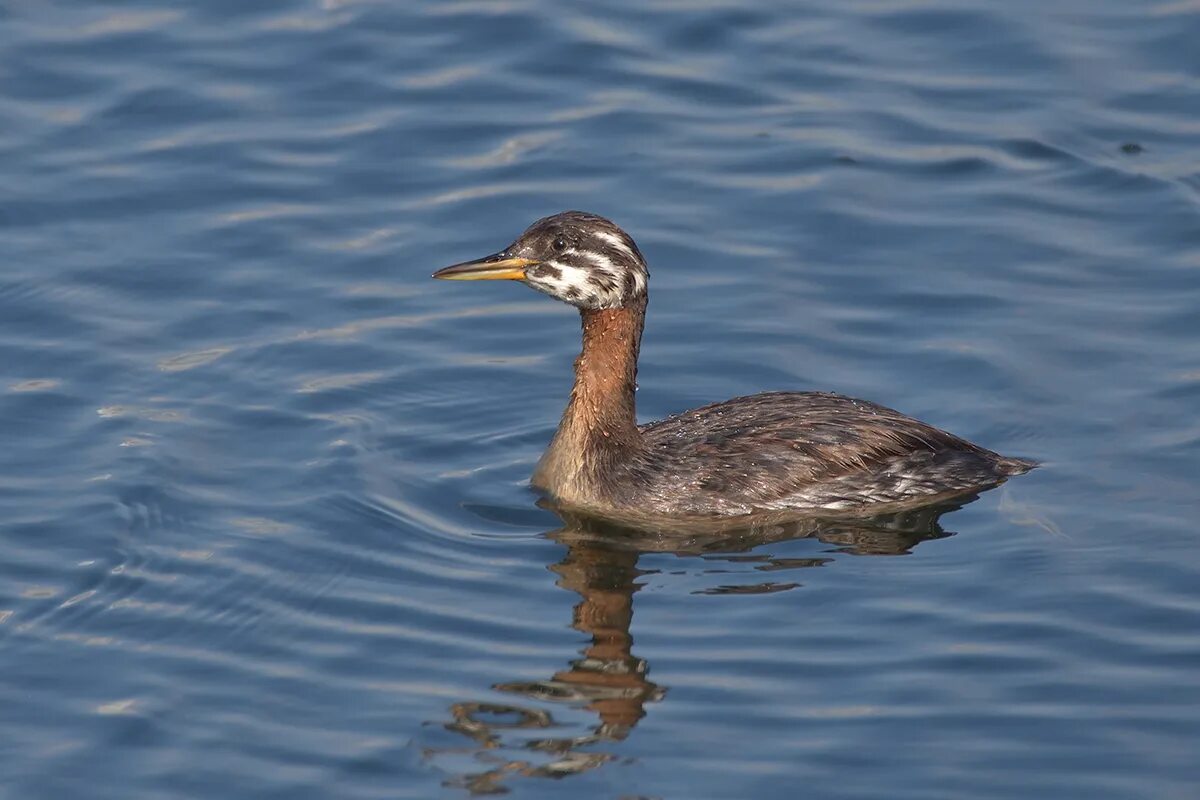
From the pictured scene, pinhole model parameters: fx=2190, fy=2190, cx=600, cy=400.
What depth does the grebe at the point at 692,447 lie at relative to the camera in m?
13.2

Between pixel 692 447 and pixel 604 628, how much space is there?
2058mm

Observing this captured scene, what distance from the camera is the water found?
10.5 meters

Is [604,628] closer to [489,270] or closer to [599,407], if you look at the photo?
[599,407]

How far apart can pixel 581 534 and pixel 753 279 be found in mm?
3510

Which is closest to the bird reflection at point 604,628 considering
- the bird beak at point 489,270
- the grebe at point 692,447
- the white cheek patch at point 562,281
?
the grebe at point 692,447

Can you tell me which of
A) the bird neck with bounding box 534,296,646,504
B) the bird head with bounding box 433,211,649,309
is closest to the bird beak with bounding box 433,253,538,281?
the bird head with bounding box 433,211,649,309

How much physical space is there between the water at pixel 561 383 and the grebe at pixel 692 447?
33 cm

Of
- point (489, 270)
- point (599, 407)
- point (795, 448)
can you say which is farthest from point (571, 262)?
point (795, 448)

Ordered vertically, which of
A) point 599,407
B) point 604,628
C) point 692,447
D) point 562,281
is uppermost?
point 562,281

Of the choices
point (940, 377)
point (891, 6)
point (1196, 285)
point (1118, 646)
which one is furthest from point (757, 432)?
point (891, 6)

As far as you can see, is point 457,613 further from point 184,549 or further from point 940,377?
point 940,377

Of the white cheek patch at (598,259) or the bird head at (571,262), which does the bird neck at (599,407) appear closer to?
the bird head at (571,262)

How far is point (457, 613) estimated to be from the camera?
11.7 meters

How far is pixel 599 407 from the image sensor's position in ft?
44.3
